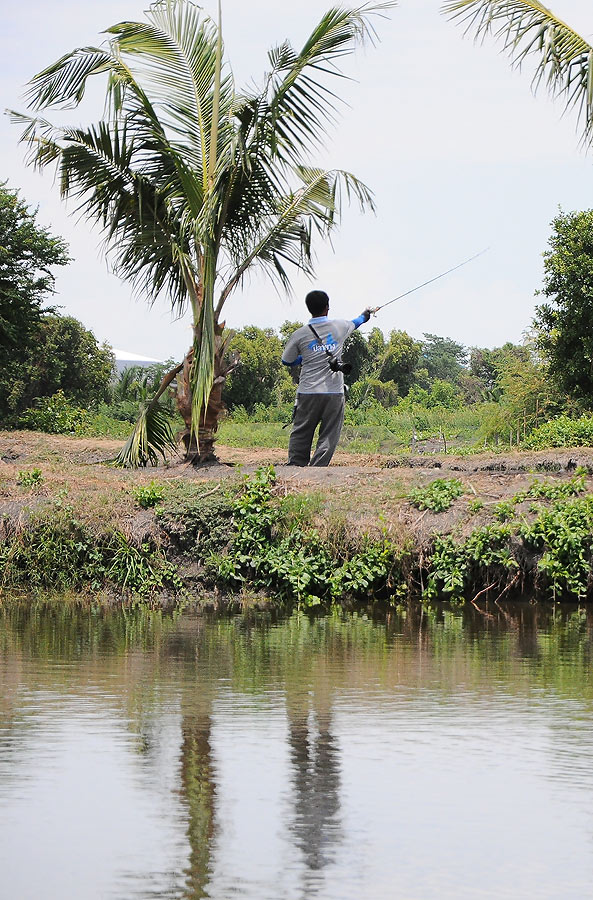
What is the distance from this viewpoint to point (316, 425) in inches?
517

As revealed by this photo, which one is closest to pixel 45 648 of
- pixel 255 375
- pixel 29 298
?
pixel 29 298

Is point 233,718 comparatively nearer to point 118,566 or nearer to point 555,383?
point 118,566

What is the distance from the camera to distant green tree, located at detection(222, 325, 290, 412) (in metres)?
48.1

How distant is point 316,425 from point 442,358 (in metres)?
67.3

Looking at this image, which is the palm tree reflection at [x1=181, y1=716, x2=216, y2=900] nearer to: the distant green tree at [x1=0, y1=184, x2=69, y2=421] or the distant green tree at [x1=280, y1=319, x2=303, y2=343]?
the distant green tree at [x1=0, y1=184, x2=69, y2=421]

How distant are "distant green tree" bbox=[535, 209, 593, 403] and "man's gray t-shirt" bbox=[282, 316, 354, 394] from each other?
9.66m

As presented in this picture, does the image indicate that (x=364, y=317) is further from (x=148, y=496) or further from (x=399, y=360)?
(x=399, y=360)

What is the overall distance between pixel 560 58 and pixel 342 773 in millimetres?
9374

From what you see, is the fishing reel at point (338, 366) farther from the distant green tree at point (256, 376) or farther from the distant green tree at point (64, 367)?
the distant green tree at point (256, 376)

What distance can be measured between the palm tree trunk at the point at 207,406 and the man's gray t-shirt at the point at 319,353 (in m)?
1.20

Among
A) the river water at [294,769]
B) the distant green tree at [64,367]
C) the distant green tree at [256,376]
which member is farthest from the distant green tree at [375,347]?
the river water at [294,769]

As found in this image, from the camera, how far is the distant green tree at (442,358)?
7644 cm

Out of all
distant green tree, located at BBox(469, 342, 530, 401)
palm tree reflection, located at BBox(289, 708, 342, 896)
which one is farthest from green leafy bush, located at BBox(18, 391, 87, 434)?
distant green tree, located at BBox(469, 342, 530, 401)

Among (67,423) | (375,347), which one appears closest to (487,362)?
(375,347)
